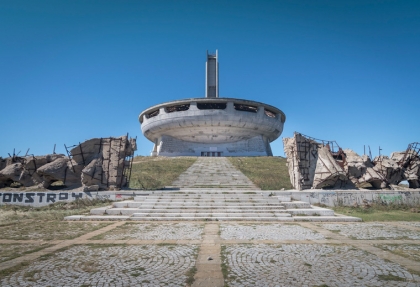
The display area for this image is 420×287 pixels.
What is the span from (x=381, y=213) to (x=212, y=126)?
35.7m

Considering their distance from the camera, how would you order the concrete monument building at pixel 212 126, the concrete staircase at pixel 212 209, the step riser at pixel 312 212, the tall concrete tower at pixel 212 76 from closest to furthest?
the concrete staircase at pixel 212 209
the step riser at pixel 312 212
the concrete monument building at pixel 212 126
the tall concrete tower at pixel 212 76

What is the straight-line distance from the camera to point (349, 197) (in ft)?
42.4

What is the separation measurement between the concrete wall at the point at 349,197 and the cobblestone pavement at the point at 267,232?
4644 mm

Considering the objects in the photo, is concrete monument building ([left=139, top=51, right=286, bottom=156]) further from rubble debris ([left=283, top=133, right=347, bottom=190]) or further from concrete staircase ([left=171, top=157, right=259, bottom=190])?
rubble debris ([left=283, top=133, right=347, bottom=190])

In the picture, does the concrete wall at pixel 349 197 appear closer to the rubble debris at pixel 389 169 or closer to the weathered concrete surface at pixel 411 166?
the rubble debris at pixel 389 169

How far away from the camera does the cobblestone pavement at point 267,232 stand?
675 centimetres

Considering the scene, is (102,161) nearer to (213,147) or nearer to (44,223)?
(44,223)

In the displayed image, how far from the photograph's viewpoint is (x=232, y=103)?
45.2 m

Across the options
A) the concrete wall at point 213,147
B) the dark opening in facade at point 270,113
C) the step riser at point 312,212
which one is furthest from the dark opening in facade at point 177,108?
the step riser at point 312,212

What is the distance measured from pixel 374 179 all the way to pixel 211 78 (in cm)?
4485

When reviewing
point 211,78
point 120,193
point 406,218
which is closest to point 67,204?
point 120,193

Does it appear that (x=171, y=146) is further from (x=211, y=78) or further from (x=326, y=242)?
(x=326, y=242)

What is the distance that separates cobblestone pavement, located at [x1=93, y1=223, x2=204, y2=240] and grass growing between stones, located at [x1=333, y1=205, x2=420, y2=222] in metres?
6.65

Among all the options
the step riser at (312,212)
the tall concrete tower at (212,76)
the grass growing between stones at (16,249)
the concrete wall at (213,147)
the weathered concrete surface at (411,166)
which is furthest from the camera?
the tall concrete tower at (212,76)
